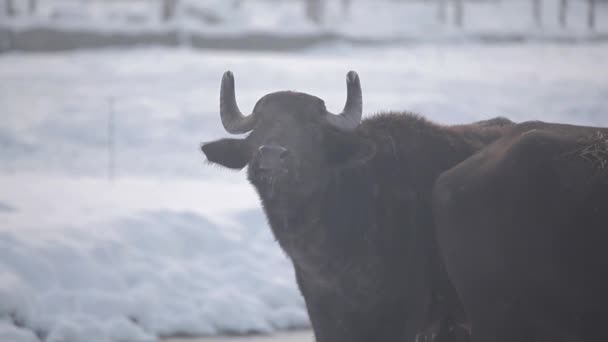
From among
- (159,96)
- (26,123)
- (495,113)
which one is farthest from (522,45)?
(26,123)

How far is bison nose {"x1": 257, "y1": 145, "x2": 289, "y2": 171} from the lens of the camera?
21.4 feet

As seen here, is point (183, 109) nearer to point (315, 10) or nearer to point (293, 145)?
point (293, 145)

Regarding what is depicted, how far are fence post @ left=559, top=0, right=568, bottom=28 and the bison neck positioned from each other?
30.9 meters

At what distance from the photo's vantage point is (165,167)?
1692cm

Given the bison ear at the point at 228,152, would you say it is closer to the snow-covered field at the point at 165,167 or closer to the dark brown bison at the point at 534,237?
the dark brown bison at the point at 534,237

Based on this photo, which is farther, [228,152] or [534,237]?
[228,152]

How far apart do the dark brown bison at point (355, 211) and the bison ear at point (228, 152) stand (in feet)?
0.18

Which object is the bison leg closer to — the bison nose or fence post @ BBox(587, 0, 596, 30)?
the bison nose

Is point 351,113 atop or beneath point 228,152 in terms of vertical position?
atop

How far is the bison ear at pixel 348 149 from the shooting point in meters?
6.82

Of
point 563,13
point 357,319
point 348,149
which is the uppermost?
point 348,149

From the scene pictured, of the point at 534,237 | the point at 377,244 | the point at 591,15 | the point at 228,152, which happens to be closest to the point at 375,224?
the point at 377,244

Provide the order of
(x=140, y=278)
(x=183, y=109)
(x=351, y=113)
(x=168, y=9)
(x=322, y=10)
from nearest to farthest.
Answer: (x=351, y=113)
(x=140, y=278)
(x=183, y=109)
(x=168, y=9)
(x=322, y=10)

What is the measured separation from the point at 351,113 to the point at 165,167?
33.3 feet
